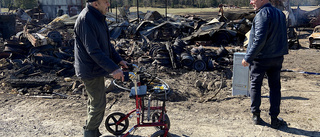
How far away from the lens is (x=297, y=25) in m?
19.5

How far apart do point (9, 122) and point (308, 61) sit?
10.7m

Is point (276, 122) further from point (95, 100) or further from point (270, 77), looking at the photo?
point (95, 100)

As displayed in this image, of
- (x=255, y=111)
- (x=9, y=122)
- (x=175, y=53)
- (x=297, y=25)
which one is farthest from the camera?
(x=297, y=25)

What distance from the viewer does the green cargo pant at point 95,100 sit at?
3.29 meters

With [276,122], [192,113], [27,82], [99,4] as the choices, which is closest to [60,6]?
[27,82]

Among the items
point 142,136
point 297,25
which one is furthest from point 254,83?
point 297,25

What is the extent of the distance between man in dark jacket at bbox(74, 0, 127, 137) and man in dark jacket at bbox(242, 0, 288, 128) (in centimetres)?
208

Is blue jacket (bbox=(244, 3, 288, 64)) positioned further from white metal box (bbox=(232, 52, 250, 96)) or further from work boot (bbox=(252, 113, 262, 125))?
white metal box (bbox=(232, 52, 250, 96))

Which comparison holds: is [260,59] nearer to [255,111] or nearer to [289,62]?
[255,111]

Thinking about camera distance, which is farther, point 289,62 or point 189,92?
point 289,62

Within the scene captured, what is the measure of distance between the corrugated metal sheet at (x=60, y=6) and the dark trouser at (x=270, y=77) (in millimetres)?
32928

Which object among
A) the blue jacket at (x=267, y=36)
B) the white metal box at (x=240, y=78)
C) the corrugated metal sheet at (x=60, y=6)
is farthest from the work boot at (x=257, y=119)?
the corrugated metal sheet at (x=60, y=6)

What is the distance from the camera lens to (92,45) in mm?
2986

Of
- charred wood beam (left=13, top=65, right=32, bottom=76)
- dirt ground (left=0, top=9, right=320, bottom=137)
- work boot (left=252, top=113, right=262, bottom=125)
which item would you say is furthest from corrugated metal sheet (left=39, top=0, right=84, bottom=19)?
work boot (left=252, top=113, right=262, bottom=125)
